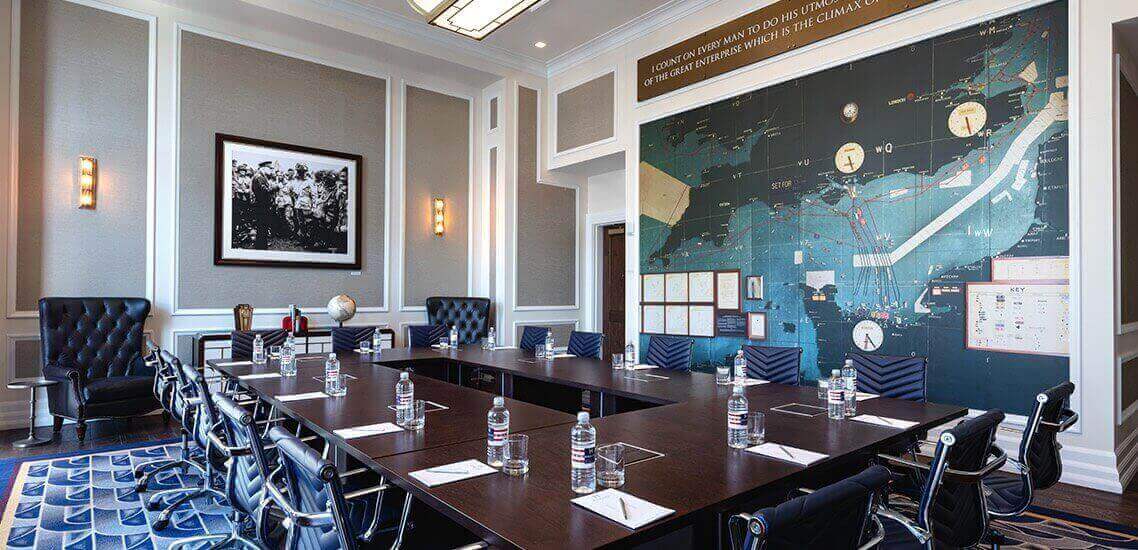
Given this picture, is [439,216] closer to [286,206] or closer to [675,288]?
[286,206]

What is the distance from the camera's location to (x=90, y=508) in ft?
11.4

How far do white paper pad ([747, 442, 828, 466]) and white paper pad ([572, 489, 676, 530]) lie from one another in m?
0.68

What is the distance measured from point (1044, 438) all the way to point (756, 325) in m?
3.16

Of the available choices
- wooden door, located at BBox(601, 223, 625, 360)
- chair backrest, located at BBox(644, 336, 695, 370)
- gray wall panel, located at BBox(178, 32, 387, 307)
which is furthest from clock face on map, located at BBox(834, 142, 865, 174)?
gray wall panel, located at BBox(178, 32, 387, 307)

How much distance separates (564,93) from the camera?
312 inches

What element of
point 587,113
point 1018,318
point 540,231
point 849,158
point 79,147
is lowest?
point 1018,318

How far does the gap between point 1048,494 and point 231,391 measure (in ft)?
17.7

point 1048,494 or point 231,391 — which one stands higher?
point 231,391

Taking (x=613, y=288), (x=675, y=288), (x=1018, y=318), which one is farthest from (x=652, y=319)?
(x=1018, y=318)

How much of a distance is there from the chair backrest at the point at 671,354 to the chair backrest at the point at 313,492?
313cm

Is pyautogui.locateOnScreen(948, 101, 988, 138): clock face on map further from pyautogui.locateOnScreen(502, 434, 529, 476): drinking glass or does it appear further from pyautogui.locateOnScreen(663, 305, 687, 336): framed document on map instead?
pyautogui.locateOnScreen(502, 434, 529, 476): drinking glass

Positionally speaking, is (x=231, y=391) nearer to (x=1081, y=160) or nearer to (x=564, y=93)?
(x=564, y=93)

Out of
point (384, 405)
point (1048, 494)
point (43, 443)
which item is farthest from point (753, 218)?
point (43, 443)

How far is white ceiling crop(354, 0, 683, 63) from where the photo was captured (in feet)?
21.0
